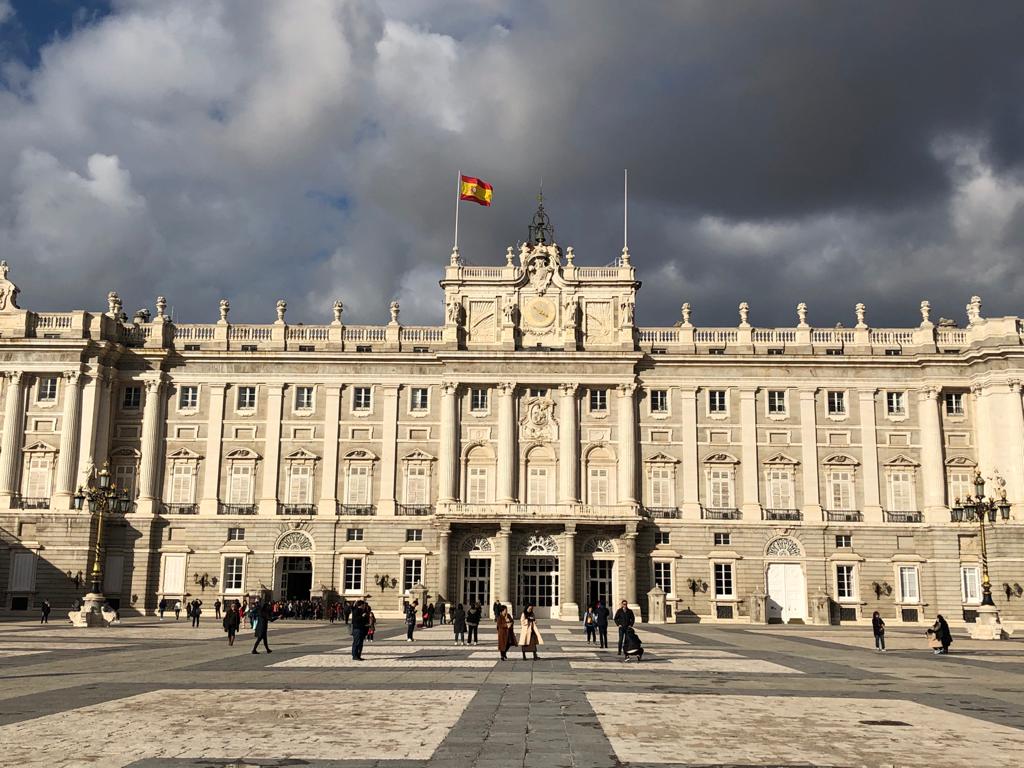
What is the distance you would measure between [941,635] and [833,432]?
28.2 m

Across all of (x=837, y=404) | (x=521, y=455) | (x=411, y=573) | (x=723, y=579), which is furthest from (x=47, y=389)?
(x=837, y=404)

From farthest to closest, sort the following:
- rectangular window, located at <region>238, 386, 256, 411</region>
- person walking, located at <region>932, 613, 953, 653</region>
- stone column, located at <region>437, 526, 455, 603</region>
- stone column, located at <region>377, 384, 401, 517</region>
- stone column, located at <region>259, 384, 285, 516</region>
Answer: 1. rectangular window, located at <region>238, 386, 256, 411</region>
2. stone column, located at <region>259, 384, 285, 516</region>
3. stone column, located at <region>377, 384, 401, 517</region>
4. stone column, located at <region>437, 526, 455, 603</region>
5. person walking, located at <region>932, 613, 953, 653</region>

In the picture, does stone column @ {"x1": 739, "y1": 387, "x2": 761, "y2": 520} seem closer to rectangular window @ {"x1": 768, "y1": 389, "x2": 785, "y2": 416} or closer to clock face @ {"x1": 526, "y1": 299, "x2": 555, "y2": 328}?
rectangular window @ {"x1": 768, "y1": 389, "x2": 785, "y2": 416}

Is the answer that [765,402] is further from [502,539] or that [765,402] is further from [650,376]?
[502,539]

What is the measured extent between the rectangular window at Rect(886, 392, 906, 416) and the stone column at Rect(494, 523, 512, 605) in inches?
960

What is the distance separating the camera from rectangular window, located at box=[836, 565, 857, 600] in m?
57.2

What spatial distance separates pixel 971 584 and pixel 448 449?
31270mm

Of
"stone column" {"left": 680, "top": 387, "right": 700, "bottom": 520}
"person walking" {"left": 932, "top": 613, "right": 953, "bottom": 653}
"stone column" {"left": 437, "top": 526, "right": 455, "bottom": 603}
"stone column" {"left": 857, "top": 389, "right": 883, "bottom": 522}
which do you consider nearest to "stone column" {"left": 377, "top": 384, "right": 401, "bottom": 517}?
"stone column" {"left": 437, "top": 526, "right": 455, "bottom": 603}

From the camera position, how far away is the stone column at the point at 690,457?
58469 millimetres

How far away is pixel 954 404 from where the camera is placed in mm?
59406

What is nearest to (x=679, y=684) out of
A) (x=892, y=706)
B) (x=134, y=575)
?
(x=892, y=706)

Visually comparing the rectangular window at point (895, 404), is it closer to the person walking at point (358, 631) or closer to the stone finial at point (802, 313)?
the stone finial at point (802, 313)

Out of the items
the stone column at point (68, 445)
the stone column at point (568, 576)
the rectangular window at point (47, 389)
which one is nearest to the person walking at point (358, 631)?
the stone column at point (568, 576)

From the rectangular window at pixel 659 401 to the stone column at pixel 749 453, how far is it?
14.8ft
